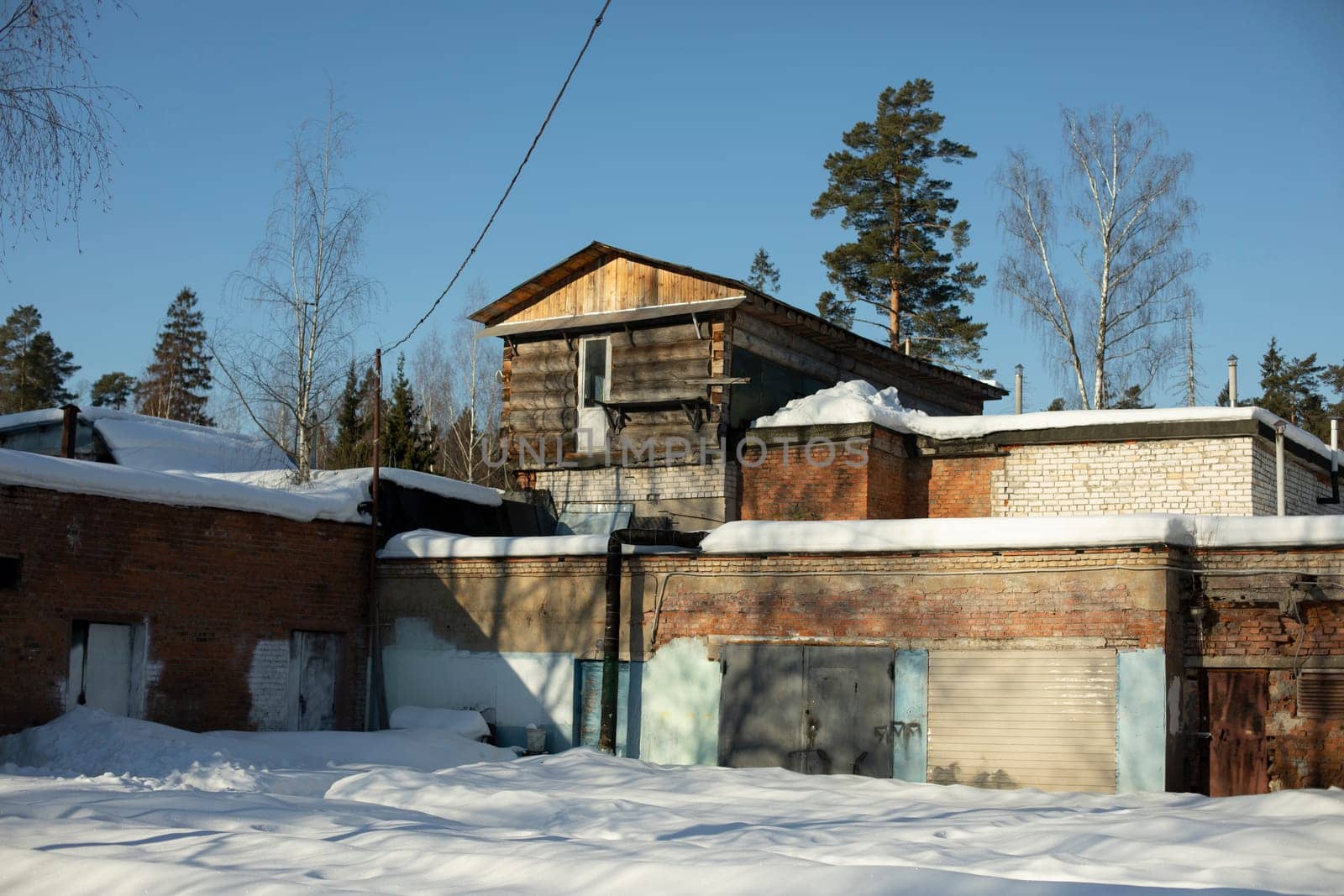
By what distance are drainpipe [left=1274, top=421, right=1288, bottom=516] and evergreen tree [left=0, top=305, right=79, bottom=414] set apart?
4314 centimetres

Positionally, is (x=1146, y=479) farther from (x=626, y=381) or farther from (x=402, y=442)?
(x=402, y=442)

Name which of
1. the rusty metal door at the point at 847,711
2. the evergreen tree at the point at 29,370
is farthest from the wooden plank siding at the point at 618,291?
the evergreen tree at the point at 29,370

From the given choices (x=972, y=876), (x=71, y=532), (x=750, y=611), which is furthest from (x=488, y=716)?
(x=972, y=876)

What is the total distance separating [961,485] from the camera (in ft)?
64.1

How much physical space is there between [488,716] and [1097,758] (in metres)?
8.08

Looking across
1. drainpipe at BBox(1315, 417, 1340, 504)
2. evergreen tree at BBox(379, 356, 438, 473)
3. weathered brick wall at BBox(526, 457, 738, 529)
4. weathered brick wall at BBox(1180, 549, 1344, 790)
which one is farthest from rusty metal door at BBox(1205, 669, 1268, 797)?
evergreen tree at BBox(379, 356, 438, 473)

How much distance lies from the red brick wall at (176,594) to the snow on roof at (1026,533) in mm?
5746

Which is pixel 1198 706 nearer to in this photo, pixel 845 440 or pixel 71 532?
pixel 845 440

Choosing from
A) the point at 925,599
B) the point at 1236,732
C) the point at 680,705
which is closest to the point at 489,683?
the point at 680,705

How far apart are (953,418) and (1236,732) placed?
718 cm

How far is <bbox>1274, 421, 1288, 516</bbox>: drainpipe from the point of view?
17500 mm

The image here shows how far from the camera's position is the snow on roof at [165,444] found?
869 inches

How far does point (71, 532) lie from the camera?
1484cm

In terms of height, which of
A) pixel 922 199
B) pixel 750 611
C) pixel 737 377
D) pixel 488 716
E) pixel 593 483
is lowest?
pixel 488 716
